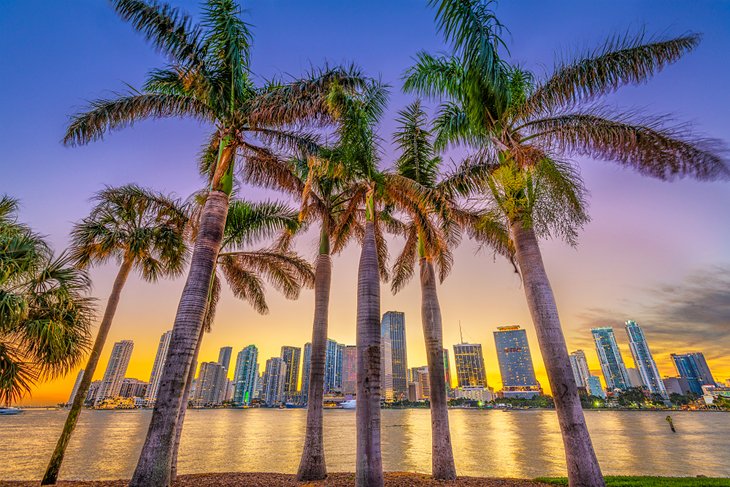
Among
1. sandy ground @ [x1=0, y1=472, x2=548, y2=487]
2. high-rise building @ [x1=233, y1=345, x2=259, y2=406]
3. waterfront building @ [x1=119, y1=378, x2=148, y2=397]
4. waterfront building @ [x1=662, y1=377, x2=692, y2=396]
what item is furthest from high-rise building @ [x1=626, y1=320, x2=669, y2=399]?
waterfront building @ [x1=119, y1=378, x2=148, y2=397]

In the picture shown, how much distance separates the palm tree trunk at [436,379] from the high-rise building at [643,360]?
746 ft

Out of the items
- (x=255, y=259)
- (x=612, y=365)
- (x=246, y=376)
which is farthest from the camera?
(x=612, y=365)

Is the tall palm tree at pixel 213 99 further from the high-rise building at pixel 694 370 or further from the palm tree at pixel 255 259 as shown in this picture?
the high-rise building at pixel 694 370

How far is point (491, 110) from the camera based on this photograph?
8.08 meters

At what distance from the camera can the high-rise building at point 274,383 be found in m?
184

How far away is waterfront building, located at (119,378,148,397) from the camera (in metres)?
172

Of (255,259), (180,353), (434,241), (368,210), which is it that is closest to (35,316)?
(180,353)

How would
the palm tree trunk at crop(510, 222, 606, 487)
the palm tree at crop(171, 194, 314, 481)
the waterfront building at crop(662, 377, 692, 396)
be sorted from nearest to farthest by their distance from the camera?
the palm tree trunk at crop(510, 222, 606, 487) < the palm tree at crop(171, 194, 314, 481) < the waterfront building at crop(662, 377, 692, 396)

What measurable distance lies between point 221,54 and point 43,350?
8.21 metres

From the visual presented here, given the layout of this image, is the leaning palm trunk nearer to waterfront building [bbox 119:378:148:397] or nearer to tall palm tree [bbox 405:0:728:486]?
tall palm tree [bbox 405:0:728:486]

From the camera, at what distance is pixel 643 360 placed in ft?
602

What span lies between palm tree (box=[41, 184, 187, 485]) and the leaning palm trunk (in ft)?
17.9

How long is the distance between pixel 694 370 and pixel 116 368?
1009 ft

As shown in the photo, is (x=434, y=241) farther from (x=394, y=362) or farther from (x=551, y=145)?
(x=394, y=362)
